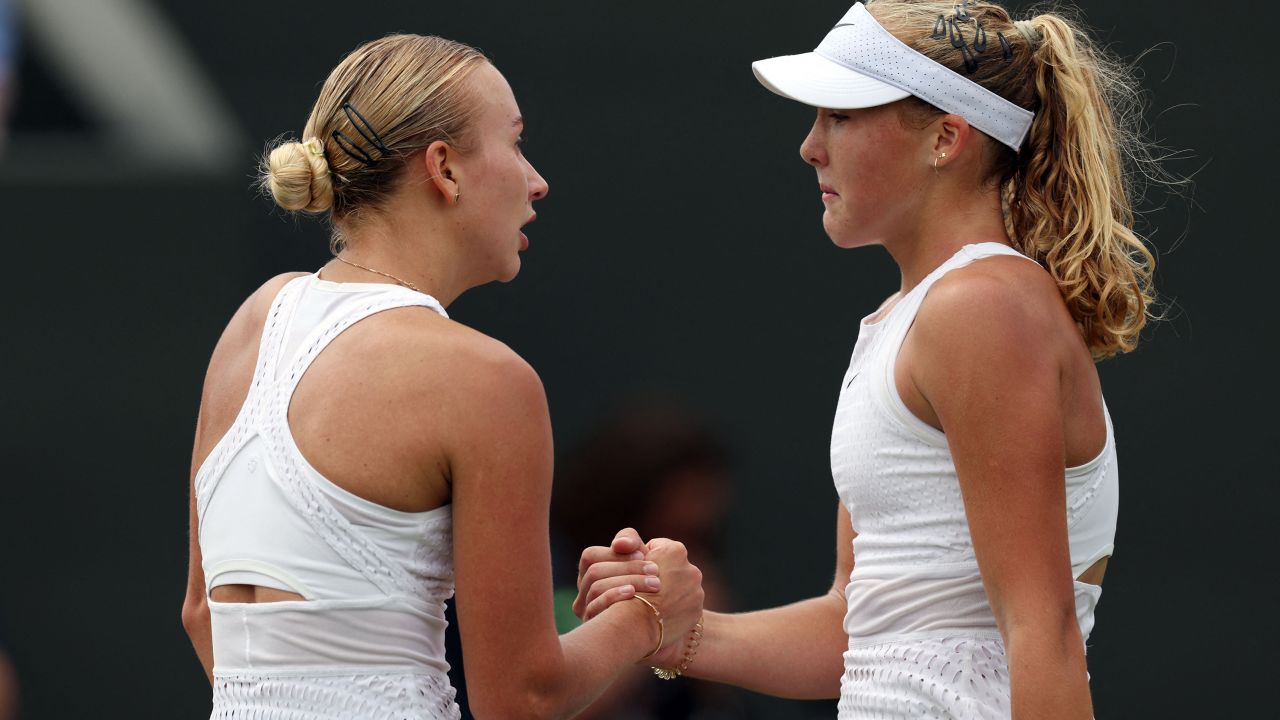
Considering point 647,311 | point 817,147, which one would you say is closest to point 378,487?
point 817,147

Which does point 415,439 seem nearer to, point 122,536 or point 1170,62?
point 122,536

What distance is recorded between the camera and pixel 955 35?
1982mm

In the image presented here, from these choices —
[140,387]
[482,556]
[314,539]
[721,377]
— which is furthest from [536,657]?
[140,387]

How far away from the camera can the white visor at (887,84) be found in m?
1.95

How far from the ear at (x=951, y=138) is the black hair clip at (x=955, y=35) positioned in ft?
0.30

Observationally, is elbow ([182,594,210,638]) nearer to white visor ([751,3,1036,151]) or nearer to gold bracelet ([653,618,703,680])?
gold bracelet ([653,618,703,680])

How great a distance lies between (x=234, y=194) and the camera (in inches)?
169

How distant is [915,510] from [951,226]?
0.36 m

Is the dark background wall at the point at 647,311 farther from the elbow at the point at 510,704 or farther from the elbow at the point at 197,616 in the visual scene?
the elbow at the point at 510,704

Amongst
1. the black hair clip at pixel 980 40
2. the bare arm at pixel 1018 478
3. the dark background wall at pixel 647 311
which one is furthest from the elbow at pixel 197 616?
the dark background wall at pixel 647 311

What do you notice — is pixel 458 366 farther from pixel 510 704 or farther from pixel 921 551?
pixel 921 551

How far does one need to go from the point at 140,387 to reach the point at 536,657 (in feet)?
9.22

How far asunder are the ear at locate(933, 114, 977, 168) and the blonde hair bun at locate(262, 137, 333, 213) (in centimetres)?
74

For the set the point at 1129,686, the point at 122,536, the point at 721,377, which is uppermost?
the point at 721,377
